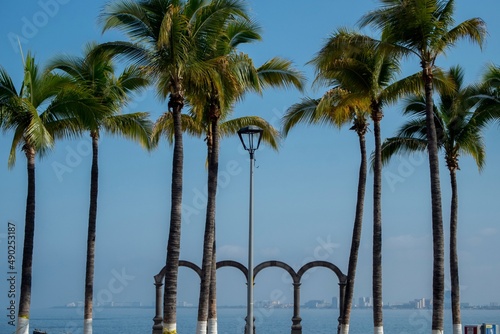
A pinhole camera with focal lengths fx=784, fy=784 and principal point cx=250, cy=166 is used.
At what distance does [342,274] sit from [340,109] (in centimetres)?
728

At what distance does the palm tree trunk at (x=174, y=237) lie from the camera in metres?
19.1

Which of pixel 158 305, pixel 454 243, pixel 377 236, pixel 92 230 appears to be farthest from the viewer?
pixel 158 305

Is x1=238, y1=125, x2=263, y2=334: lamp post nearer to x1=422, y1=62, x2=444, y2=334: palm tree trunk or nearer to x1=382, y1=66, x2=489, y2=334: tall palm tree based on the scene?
x1=422, y1=62, x2=444, y2=334: palm tree trunk

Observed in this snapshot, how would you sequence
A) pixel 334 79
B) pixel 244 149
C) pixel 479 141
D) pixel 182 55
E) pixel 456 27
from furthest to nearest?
pixel 479 141
pixel 334 79
pixel 456 27
pixel 182 55
pixel 244 149

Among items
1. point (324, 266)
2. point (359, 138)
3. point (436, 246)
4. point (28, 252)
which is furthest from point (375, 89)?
point (28, 252)

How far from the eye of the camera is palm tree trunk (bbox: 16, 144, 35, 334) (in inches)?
817

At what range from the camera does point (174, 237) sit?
19406mm

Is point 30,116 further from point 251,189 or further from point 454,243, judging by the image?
point 454,243

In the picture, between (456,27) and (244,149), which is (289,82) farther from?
(244,149)

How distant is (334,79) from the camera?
84.3 feet

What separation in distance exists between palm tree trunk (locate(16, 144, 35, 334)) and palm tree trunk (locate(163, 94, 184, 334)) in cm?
408

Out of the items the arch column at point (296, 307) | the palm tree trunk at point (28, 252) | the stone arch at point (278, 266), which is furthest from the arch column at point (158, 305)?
the palm tree trunk at point (28, 252)

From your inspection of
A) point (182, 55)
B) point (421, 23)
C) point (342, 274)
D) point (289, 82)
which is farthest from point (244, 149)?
point (342, 274)

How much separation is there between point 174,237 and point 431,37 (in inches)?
338
